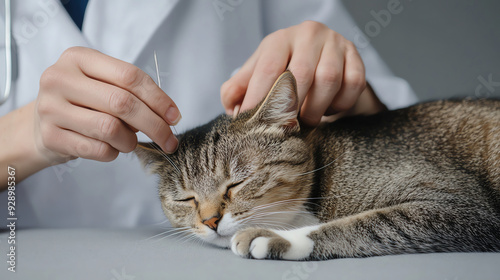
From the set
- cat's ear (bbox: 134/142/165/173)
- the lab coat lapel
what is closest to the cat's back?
cat's ear (bbox: 134/142/165/173)

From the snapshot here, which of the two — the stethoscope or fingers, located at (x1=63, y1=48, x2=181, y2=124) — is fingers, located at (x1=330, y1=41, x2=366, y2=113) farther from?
the stethoscope

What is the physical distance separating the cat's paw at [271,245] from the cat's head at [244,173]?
0.21ft

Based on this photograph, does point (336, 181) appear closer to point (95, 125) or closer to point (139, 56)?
point (95, 125)

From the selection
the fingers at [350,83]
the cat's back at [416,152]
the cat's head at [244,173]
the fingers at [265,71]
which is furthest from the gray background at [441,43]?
the cat's head at [244,173]

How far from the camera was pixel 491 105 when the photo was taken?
881mm

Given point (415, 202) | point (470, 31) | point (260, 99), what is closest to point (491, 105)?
point (470, 31)

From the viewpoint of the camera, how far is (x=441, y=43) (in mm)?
1065

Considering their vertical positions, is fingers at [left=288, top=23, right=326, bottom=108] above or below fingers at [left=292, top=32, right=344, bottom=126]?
above

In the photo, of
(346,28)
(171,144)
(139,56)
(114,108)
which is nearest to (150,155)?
(171,144)

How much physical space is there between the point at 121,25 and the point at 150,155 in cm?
42

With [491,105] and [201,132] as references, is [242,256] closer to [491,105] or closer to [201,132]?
[201,132]

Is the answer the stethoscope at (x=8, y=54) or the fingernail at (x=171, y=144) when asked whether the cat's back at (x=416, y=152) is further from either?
the stethoscope at (x=8, y=54)

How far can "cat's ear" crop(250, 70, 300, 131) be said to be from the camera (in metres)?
0.68

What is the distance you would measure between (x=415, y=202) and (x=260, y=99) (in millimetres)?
344
